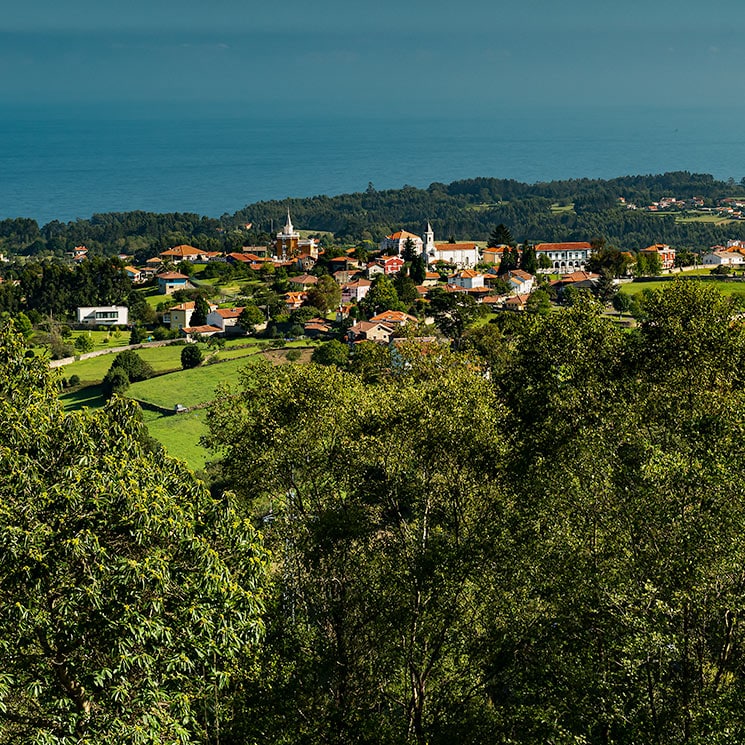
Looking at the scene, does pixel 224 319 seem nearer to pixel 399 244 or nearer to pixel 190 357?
pixel 190 357

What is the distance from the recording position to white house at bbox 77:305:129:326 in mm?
64250

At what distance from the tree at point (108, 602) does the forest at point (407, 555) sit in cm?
3

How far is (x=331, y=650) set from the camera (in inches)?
479

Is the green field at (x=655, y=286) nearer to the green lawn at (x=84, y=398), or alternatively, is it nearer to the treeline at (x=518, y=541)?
the green lawn at (x=84, y=398)

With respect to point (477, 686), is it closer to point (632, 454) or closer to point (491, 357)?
point (632, 454)

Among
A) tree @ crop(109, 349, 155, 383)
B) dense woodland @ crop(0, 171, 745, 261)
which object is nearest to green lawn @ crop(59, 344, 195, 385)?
tree @ crop(109, 349, 155, 383)

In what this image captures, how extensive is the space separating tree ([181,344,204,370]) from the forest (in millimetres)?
33626

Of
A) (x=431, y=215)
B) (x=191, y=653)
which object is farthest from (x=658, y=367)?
(x=431, y=215)

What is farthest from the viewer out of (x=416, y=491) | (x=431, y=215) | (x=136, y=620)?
(x=431, y=215)

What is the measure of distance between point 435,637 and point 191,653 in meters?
4.67

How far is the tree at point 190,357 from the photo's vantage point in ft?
157

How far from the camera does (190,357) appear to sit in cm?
4788

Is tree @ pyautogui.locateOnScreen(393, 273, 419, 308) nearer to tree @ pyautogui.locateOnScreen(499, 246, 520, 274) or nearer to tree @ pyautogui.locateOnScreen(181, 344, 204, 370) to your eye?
tree @ pyautogui.locateOnScreen(499, 246, 520, 274)

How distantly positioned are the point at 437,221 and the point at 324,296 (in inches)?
4204
